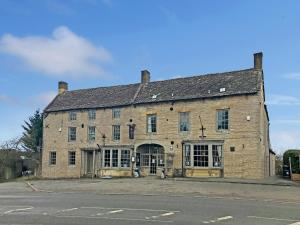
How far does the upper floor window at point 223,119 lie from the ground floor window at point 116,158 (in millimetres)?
9449

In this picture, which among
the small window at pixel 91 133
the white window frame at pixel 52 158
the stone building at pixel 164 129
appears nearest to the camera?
the stone building at pixel 164 129

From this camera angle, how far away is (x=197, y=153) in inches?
1416

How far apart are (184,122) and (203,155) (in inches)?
138

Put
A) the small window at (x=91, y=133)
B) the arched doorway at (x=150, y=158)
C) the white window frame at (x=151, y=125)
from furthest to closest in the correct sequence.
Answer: the small window at (x=91, y=133), the white window frame at (x=151, y=125), the arched doorway at (x=150, y=158)

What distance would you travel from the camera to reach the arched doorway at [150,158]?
38.2 metres

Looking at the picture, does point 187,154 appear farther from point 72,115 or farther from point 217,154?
point 72,115

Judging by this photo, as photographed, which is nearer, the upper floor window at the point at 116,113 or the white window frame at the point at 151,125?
the white window frame at the point at 151,125

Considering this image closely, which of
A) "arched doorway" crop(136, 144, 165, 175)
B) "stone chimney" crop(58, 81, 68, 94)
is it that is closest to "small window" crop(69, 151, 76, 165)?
"arched doorway" crop(136, 144, 165, 175)

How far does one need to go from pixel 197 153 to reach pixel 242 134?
4.31 m

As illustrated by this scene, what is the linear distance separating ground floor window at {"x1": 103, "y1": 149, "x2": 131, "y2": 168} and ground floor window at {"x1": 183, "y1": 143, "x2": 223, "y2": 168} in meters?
6.28

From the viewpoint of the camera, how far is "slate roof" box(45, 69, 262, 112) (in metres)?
35.6

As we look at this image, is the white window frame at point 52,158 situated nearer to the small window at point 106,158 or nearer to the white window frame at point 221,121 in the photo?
the small window at point 106,158

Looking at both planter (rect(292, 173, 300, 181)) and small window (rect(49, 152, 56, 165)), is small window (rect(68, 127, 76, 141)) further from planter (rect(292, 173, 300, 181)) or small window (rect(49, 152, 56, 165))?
planter (rect(292, 173, 300, 181))

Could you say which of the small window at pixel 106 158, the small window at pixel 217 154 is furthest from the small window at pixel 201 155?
the small window at pixel 106 158
